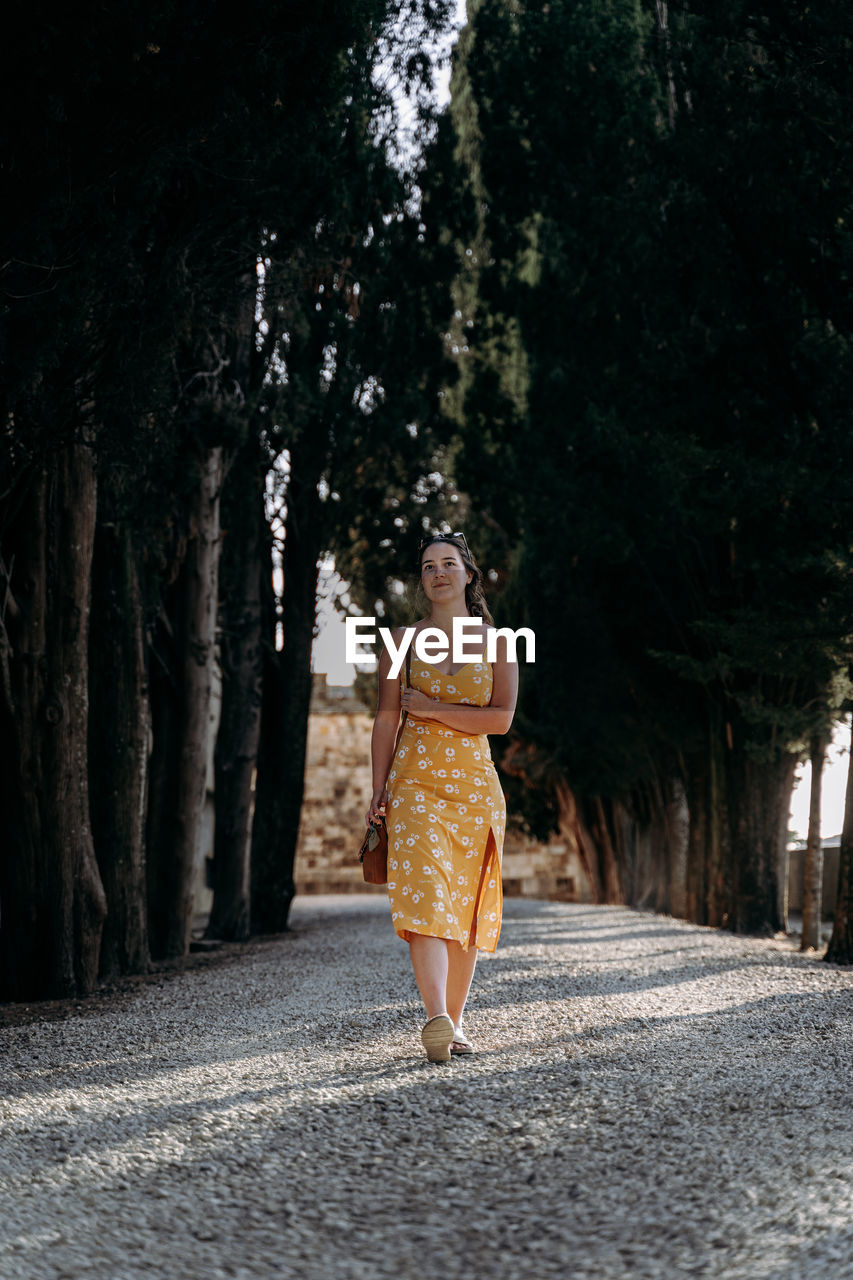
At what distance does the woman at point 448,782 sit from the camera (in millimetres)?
4566

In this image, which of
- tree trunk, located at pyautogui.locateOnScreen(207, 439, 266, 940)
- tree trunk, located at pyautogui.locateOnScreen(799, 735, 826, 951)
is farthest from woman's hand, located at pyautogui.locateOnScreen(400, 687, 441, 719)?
tree trunk, located at pyautogui.locateOnScreen(207, 439, 266, 940)

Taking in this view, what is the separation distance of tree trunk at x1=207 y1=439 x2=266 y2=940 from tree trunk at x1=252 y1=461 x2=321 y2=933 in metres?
0.44

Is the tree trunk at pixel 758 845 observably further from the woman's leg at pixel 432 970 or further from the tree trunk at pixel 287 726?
the woman's leg at pixel 432 970

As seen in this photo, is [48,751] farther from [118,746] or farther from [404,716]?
[404,716]

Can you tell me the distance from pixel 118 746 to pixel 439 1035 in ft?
15.3

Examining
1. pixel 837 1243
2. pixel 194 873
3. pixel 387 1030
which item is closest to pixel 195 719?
pixel 194 873

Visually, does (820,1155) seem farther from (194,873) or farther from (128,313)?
(194,873)

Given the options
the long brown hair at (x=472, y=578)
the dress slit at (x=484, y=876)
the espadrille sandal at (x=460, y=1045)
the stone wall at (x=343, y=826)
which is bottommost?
the stone wall at (x=343, y=826)

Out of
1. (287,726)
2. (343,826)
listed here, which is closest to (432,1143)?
(287,726)

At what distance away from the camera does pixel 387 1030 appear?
17.8 feet

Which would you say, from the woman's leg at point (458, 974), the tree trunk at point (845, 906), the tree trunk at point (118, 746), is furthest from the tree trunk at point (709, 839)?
the woman's leg at point (458, 974)

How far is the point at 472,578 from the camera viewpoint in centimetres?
497

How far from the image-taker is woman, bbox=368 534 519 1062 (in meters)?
4.57

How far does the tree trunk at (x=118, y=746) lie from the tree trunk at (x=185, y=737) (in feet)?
5.25
